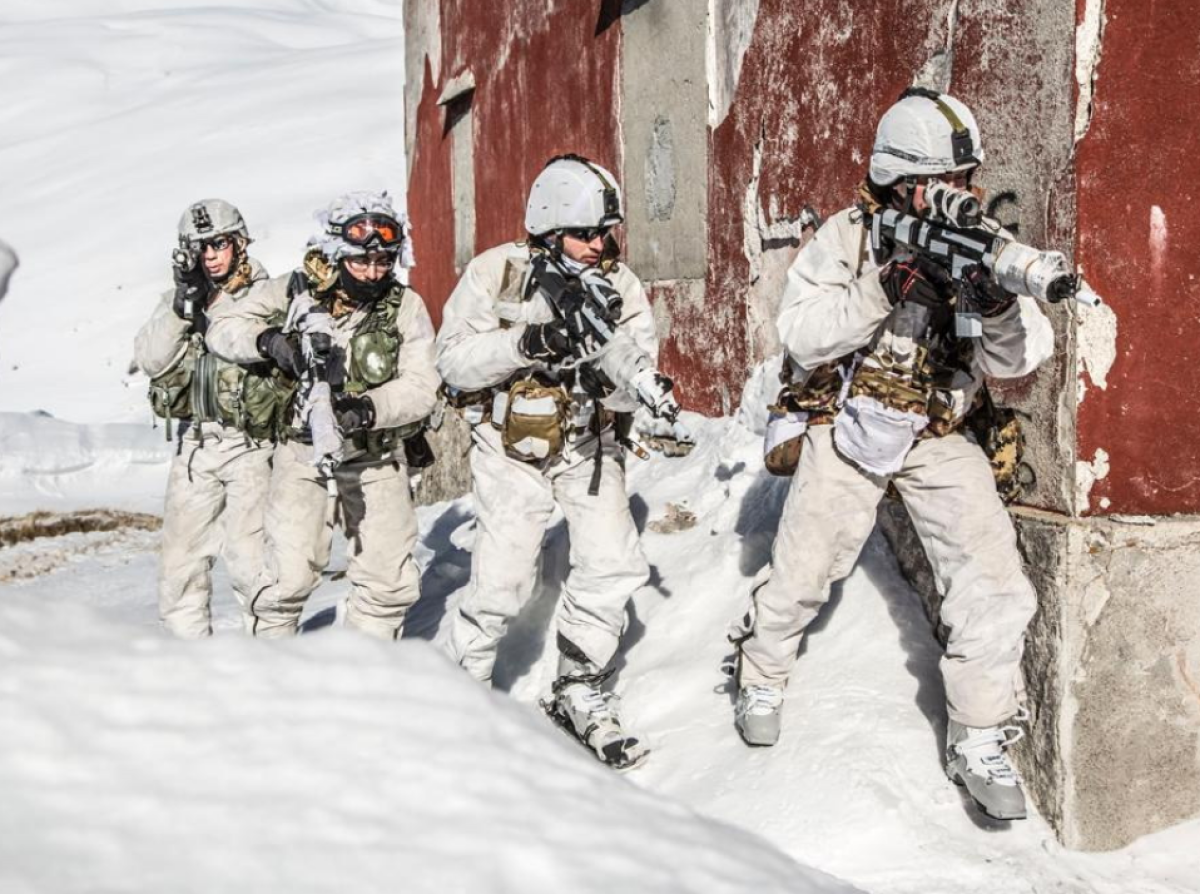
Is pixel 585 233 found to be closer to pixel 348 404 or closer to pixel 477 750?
pixel 348 404

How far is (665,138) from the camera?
21.1ft

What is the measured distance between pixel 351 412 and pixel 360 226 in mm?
610

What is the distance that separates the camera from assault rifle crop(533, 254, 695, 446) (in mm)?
3820

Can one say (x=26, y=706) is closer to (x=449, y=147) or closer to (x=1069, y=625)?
(x=1069, y=625)

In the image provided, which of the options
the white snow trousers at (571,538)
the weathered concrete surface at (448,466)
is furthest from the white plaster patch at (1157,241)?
the weathered concrete surface at (448,466)

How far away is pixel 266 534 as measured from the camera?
471cm

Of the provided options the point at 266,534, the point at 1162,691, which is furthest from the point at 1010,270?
the point at 266,534

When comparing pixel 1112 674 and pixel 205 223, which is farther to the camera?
pixel 205 223

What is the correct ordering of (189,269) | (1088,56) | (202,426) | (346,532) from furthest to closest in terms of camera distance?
(202,426)
(189,269)
(346,532)
(1088,56)

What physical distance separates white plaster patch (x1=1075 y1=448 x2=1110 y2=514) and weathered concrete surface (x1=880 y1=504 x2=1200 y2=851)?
0.06 m

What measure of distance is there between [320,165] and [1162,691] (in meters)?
20.0

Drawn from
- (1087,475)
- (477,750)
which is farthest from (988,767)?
(477,750)

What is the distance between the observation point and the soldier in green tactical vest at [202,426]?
203 inches

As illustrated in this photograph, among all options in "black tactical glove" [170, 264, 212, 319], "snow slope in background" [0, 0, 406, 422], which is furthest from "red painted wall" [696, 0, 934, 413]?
"snow slope in background" [0, 0, 406, 422]
